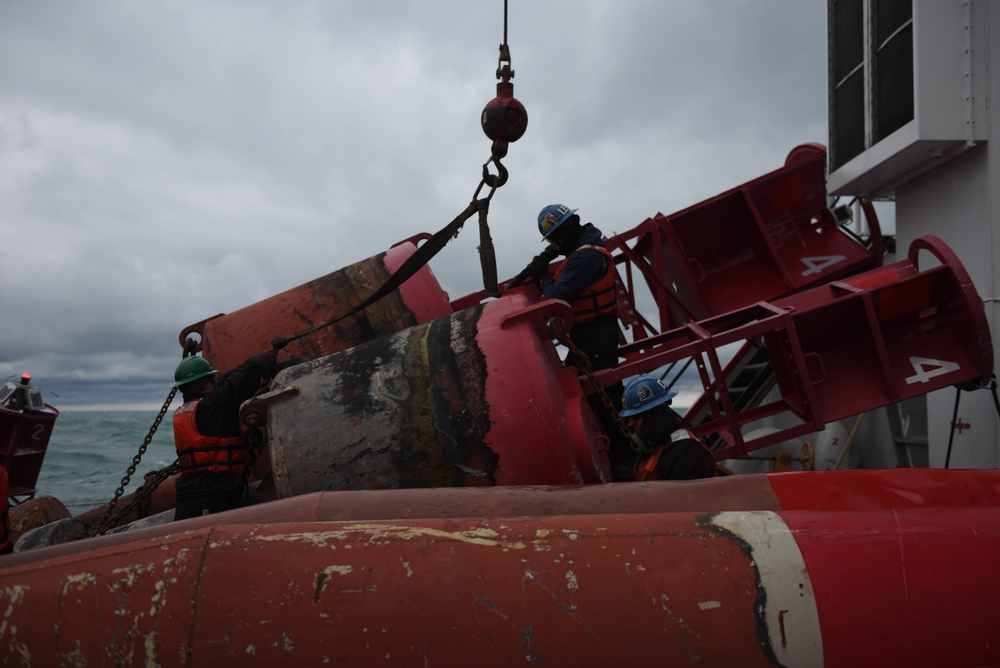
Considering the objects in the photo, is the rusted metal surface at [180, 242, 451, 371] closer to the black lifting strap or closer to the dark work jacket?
the black lifting strap

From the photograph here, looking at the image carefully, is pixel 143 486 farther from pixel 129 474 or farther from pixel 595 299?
pixel 595 299

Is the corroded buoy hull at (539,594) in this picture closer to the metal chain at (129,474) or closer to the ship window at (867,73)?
the metal chain at (129,474)

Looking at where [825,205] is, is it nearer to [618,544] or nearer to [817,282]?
[817,282]

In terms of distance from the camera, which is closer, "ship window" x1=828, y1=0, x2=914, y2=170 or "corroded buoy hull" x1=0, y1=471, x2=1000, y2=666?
"corroded buoy hull" x1=0, y1=471, x2=1000, y2=666

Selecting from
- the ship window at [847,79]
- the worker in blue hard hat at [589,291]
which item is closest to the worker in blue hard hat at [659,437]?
the worker in blue hard hat at [589,291]

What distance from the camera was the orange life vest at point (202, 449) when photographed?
3773 mm

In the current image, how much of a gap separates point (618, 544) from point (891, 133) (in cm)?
456

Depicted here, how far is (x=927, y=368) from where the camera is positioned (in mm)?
4457

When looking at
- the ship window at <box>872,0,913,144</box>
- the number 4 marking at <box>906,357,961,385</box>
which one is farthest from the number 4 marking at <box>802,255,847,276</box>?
the number 4 marking at <box>906,357,961,385</box>

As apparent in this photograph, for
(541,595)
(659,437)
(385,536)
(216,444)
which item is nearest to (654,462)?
(659,437)

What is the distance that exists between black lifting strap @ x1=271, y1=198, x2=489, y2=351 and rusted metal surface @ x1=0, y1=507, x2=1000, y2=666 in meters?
2.07

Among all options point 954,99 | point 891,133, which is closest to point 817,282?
point 891,133

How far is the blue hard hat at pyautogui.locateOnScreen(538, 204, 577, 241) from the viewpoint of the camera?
4781mm

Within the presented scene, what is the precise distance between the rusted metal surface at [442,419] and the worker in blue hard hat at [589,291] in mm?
978
